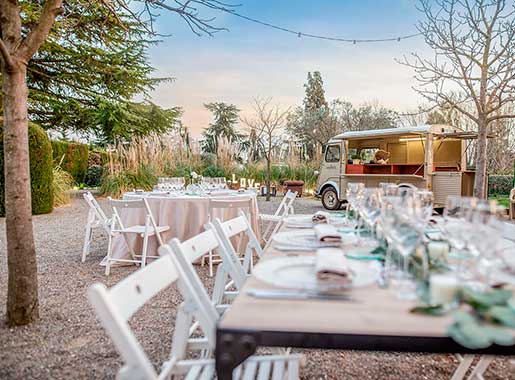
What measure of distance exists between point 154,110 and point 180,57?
545 centimetres

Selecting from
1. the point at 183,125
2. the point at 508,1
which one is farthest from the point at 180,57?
the point at 508,1

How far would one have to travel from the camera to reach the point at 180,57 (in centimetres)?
1440

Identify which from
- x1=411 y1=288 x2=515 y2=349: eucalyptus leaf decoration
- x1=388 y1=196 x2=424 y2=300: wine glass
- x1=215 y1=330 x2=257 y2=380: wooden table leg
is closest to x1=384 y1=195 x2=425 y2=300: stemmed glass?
x1=388 y1=196 x2=424 y2=300: wine glass

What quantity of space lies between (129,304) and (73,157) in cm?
1500

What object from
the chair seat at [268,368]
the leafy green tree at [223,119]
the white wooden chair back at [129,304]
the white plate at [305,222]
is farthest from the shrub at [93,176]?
the white wooden chair back at [129,304]

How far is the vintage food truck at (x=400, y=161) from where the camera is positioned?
9.07 m

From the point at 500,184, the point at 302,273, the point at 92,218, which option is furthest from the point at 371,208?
the point at 500,184

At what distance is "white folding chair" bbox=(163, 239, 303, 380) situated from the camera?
1326 mm

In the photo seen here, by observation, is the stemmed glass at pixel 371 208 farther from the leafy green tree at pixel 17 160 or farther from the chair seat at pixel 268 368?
the leafy green tree at pixel 17 160

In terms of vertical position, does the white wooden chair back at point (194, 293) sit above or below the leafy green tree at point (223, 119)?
below

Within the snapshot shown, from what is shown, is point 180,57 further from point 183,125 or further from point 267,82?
point 183,125

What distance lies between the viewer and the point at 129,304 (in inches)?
43.8

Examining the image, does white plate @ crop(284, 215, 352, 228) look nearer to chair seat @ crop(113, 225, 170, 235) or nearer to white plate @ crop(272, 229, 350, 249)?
white plate @ crop(272, 229, 350, 249)

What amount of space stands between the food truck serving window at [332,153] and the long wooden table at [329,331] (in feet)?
32.9
